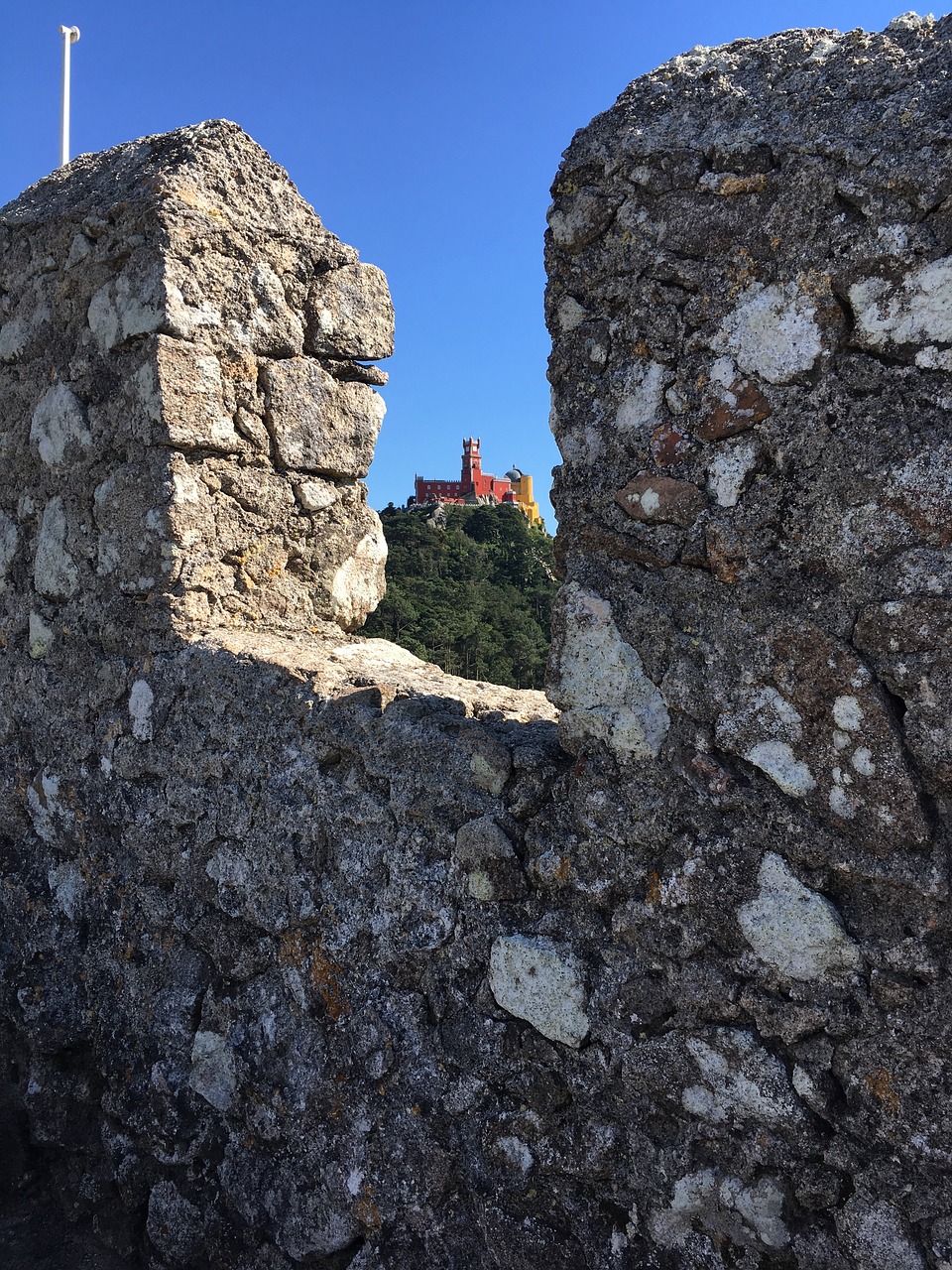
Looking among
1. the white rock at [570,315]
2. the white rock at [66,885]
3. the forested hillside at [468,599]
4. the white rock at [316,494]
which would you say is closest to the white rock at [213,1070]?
the white rock at [66,885]

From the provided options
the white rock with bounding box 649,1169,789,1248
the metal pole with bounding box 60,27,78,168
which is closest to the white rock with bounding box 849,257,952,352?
the white rock with bounding box 649,1169,789,1248

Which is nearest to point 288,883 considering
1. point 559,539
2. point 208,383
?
point 559,539

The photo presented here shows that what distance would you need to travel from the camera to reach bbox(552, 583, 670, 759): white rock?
1.59 m

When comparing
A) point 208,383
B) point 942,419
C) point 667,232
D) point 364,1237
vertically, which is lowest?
point 364,1237

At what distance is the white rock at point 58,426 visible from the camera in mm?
2492

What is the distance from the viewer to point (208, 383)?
2.34 meters

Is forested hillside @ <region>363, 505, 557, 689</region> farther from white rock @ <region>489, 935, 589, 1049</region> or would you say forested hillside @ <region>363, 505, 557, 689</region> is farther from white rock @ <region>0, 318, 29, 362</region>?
white rock @ <region>489, 935, 589, 1049</region>

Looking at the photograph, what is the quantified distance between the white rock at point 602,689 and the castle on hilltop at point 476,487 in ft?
108

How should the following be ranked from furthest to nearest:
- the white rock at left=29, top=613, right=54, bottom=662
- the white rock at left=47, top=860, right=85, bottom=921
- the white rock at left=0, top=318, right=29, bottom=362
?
the white rock at left=0, top=318, right=29, bottom=362, the white rock at left=29, top=613, right=54, bottom=662, the white rock at left=47, top=860, right=85, bottom=921

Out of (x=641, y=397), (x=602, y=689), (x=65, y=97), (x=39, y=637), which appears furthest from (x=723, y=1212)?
(x=65, y=97)

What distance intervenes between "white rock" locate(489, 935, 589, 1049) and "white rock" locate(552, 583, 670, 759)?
339 mm

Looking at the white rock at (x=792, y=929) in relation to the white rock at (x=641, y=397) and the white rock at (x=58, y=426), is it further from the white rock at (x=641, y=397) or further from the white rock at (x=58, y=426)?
the white rock at (x=58, y=426)

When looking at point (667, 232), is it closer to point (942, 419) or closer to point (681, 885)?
point (942, 419)

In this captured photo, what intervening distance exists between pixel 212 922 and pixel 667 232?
5.21 feet
